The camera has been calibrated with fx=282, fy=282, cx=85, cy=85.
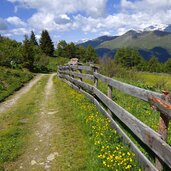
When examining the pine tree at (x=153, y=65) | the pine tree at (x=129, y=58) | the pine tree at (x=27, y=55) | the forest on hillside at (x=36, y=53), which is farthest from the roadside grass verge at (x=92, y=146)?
the pine tree at (x=153, y=65)

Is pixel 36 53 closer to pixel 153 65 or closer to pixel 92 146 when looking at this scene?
pixel 153 65

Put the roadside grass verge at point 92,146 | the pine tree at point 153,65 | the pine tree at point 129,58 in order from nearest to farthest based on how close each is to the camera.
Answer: the roadside grass verge at point 92,146, the pine tree at point 129,58, the pine tree at point 153,65

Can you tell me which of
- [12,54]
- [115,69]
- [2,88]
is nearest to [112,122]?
[2,88]

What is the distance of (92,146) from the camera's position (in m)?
7.59

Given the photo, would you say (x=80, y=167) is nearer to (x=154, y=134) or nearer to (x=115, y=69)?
(x=154, y=134)

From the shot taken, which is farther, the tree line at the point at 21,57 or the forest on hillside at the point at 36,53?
the forest on hillside at the point at 36,53

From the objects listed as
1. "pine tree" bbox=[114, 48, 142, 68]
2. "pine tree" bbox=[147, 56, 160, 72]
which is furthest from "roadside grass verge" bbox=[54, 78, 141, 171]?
"pine tree" bbox=[147, 56, 160, 72]

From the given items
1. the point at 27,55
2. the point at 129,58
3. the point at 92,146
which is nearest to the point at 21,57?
the point at 27,55

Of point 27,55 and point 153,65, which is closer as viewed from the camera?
point 27,55

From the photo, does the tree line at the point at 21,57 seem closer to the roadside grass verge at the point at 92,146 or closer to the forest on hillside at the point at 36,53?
the forest on hillside at the point at 36,53

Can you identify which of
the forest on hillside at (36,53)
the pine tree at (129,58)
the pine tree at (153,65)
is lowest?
the pine tree at (153,65)

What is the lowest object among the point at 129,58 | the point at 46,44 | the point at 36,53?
the point at 129,58

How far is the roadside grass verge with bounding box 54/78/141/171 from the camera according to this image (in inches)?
240

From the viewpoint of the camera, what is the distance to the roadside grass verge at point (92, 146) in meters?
6.10
